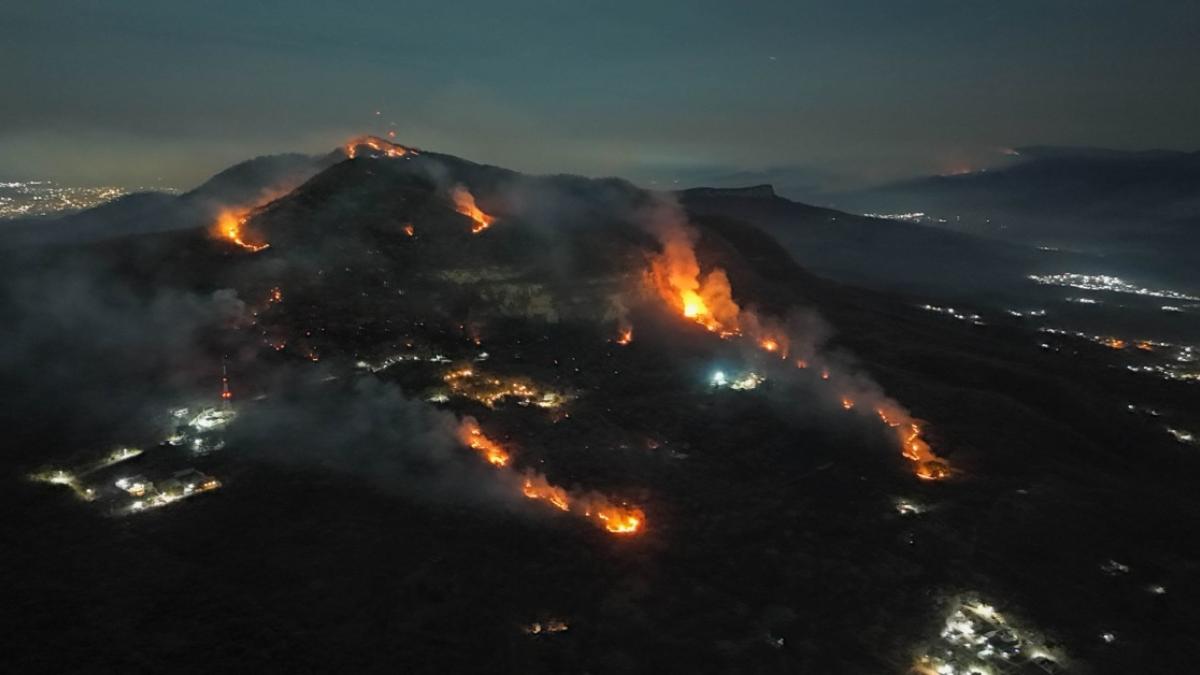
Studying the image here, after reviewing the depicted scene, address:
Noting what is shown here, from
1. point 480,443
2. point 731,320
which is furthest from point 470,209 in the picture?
point 480,443

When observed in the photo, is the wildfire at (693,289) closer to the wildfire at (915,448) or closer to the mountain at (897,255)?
the wildfire at (915,448)

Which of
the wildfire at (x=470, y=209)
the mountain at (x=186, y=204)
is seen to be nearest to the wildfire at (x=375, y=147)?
the mountain at (x=186, y=204)

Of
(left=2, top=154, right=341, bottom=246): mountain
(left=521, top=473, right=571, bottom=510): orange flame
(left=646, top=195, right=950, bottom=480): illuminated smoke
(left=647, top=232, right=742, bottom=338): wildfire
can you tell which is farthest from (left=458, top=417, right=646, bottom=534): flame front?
(left=2, top=154, right=341, bottom=246): mountain

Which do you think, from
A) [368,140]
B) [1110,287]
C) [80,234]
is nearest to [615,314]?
[368,140]

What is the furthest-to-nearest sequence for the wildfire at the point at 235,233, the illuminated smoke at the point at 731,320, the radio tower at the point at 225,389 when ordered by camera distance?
the wildfire at the point at 235,233
the illuminated smoke at the point at 731,320
the radio tower at the point at 225,389

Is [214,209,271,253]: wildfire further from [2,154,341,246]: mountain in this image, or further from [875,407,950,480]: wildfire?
[875,407,950,480]: wildfire

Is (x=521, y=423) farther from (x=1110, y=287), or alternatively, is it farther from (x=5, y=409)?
(x=1110, y=287)

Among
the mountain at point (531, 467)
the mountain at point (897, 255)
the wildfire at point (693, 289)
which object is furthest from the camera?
the mountain at point (897, 255)
